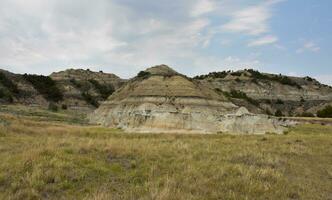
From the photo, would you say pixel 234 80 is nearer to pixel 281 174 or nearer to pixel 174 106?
pixel 174 106

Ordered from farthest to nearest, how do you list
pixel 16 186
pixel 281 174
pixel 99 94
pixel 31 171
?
pixel 99 94 < pixel 281 174 < pixel 31 171 < pixel 16 186

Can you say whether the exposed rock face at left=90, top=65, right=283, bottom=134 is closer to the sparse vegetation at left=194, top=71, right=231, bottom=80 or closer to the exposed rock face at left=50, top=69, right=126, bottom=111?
the exposed rock face at left=50, top=69, right=126, bottom=111

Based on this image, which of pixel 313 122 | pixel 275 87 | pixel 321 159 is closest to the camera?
pixel 321 159

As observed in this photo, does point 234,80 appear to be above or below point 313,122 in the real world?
above

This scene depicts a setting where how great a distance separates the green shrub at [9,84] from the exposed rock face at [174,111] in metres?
34.5

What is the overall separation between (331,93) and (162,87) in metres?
94.8

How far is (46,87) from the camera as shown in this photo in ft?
357

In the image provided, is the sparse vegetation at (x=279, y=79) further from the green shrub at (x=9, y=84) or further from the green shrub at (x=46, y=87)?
the green shrub at (x=9, y=84)

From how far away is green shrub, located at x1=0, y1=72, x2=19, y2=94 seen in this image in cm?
9815

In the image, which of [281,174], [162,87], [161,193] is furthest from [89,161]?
[162,87]

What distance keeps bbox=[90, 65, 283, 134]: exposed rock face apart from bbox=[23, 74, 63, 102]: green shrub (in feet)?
109

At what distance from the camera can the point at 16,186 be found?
9023 mm

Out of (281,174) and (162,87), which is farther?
(162,87)

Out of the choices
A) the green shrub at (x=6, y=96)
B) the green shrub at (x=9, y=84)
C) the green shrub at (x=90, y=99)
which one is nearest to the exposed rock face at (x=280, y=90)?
the green shrub at (x=90, y=99)
